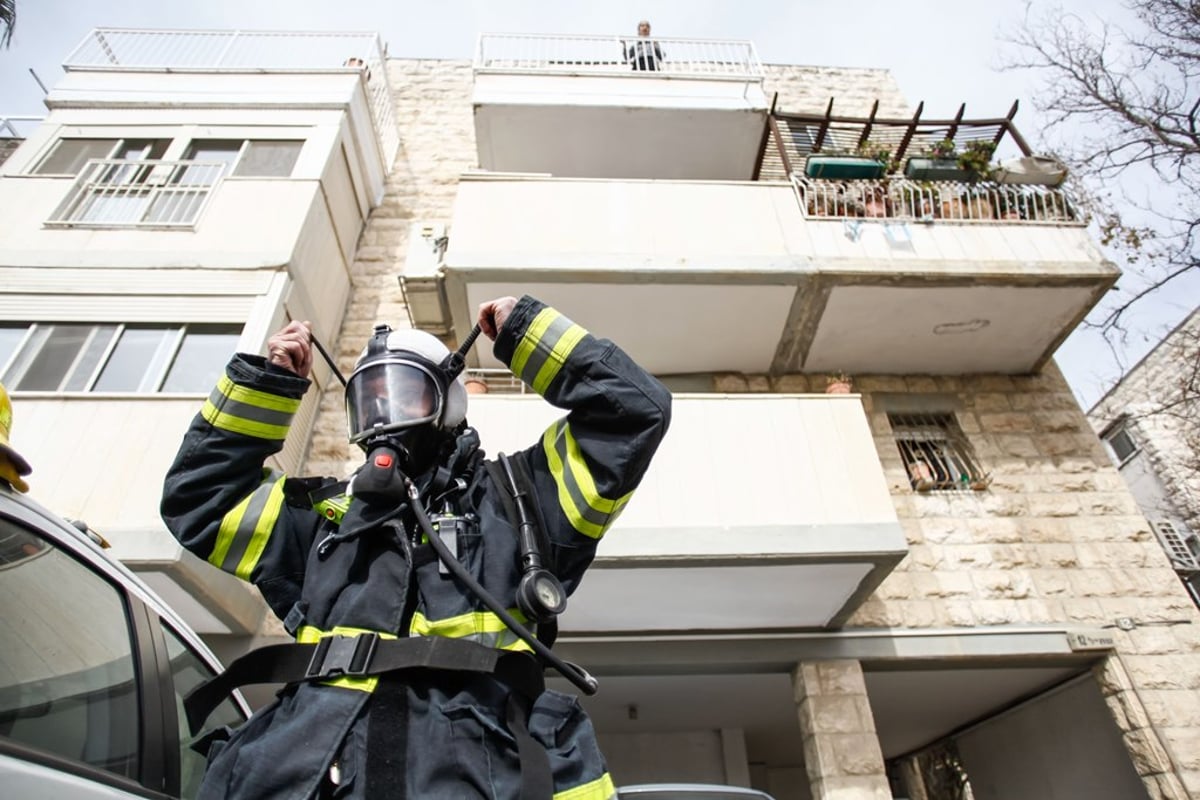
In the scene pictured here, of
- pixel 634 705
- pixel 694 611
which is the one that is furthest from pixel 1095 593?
pixel 634 705

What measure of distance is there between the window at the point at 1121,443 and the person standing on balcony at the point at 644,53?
15834 mm

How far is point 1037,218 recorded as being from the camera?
7.43 meters

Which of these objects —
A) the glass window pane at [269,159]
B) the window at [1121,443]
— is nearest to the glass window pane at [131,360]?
the glass window pane at [269,159]

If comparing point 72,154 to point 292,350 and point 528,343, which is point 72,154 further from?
point 528,343

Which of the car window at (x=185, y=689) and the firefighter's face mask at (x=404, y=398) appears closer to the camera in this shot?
the firefighter's face mask at (x=404, y=398)

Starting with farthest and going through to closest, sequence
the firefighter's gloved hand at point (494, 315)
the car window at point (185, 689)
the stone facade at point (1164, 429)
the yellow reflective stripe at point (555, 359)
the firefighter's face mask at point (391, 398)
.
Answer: the stone facade at point (1164, 429)
the car window at point (185, 689)
the firefighter's gloved hand at point (494, 315)
the yellow reflective stripe at point (555, 359)
the firefighter's face mask at point (391, 398)

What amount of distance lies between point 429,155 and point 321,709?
11.3 metres

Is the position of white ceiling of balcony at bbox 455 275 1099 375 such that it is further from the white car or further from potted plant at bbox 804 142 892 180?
the white car

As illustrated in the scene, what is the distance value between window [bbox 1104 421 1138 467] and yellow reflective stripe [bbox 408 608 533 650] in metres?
20.7

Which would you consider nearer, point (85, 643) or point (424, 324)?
point (85, 643)

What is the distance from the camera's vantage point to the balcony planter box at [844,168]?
26.1 ft

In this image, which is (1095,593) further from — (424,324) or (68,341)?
(68,341)

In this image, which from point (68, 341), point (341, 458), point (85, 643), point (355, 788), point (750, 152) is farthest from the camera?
point (750, 152)

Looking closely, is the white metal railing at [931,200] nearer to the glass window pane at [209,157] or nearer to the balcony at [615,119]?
the balcony at [615,119]
